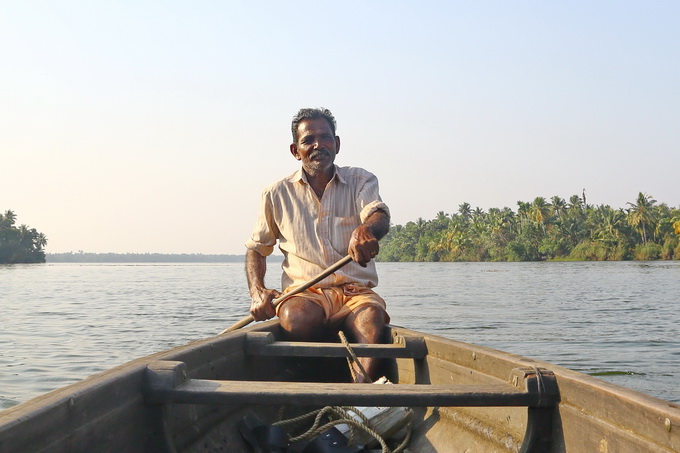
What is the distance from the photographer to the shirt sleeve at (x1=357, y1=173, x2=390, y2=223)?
274cm

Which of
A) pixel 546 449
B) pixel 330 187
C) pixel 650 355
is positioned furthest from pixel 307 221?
pixel 650 355

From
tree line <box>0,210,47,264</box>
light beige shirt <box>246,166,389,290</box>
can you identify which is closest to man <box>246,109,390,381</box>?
light beige shirt <box>246,166,389,290</box>

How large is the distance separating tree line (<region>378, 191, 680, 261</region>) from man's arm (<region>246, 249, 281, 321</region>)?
176 ft

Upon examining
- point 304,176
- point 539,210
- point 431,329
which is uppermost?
point 539,210

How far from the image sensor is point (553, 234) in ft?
197

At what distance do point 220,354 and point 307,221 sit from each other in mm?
848

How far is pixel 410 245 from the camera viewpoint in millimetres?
79875

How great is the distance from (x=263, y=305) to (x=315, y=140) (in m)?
0.80

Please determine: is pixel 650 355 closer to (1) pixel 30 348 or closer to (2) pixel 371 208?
(2) pixel 371 208

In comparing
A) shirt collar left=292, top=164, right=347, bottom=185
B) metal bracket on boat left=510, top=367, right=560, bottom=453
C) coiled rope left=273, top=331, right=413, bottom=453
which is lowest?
coiled rope left=273, top=331, right=413, bottom=453

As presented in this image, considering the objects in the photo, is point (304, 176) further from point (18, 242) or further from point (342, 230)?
point (18, 242)

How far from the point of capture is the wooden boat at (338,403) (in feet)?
4.47

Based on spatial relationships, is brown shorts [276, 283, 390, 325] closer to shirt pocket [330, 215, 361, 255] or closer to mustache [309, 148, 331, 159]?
shirt pocket [330, 215, 361, 255]

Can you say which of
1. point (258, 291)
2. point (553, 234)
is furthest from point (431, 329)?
point (553, 234)
